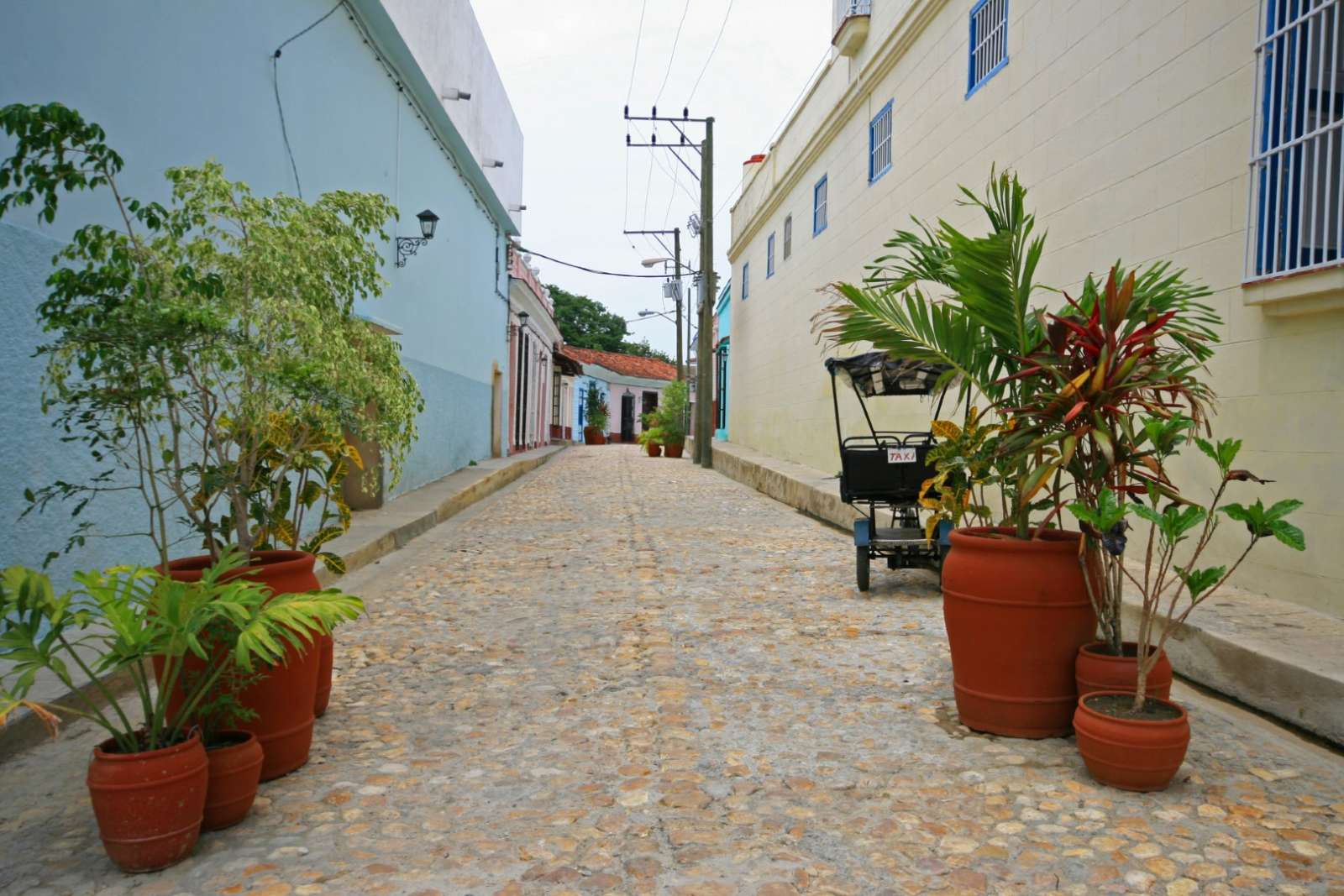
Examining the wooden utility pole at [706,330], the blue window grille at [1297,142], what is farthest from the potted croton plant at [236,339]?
the wooden utility pole at [706,330]

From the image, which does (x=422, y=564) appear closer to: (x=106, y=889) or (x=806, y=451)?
Result: (x=106, y=889)

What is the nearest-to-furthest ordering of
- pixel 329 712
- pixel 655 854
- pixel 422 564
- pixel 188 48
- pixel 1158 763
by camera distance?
pixel 655 854, pixel 1158 763, pixel 329 712, pixel 188 48, pixel 422 564

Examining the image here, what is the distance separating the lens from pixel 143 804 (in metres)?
2.55

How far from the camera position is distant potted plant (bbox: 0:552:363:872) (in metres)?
2.54

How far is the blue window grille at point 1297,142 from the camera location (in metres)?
Result: 4.41

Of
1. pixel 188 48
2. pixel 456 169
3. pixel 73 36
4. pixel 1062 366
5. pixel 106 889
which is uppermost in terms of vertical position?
pixel 456 169

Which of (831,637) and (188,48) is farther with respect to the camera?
(188,48)

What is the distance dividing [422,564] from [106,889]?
531 cm

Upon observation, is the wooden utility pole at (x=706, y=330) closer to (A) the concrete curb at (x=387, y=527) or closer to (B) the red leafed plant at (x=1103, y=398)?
(A) the concrete curb at (x=387, y=527)

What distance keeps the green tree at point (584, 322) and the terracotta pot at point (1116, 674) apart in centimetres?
5313

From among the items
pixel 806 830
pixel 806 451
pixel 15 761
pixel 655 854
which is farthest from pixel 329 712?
pixel 806 451

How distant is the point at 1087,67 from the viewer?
22.6 feet

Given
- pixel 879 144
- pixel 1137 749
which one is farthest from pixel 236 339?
pixel 879 144

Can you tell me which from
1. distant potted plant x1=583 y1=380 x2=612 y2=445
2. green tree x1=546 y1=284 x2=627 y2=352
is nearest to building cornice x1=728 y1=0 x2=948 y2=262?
distant potted plant x1=583 y1=380 x2=612 y2=445
